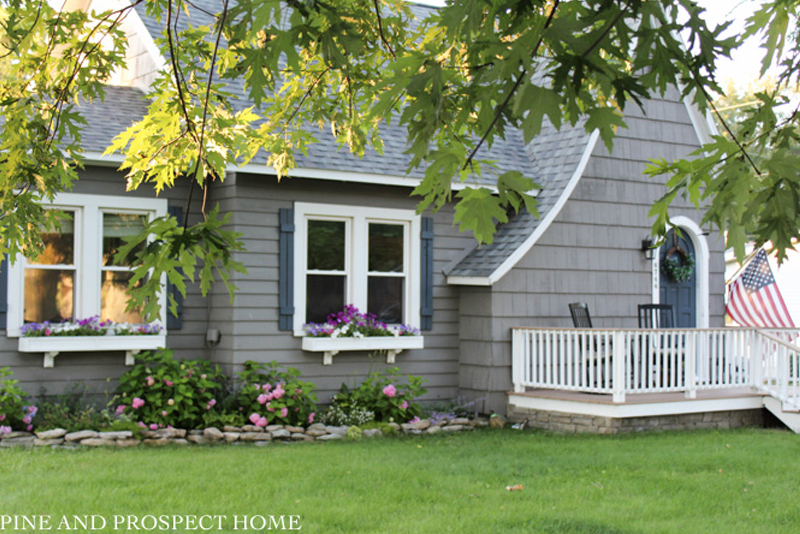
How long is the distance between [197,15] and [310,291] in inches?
165

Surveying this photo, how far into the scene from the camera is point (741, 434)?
9.61m

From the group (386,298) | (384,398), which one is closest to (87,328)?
(384,398)

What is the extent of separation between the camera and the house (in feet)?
29.7

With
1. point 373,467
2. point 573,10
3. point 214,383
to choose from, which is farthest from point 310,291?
point 573,10

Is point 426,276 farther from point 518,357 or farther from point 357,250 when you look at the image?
point 518,357

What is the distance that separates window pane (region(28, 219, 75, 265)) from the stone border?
1.87 meters

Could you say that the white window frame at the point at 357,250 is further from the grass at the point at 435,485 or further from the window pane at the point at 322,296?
the grass at the point at 435,485

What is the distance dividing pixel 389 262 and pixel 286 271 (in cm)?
143

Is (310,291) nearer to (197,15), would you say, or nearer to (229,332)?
(229,332)

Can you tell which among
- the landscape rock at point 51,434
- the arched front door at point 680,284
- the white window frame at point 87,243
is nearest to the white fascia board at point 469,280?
the arched front door at point 680,284

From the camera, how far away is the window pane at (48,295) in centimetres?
885

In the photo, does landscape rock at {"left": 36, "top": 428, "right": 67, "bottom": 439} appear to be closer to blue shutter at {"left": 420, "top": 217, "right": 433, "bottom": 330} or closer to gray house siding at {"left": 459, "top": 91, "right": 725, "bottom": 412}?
blue shutter at {"left": 420, "top": 217, "right": 433, "bottom": 330}

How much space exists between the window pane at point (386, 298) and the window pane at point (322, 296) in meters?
0.40

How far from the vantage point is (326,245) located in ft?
33.1
